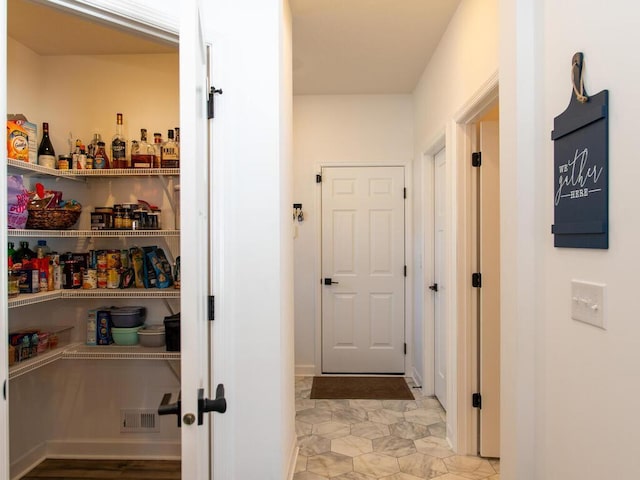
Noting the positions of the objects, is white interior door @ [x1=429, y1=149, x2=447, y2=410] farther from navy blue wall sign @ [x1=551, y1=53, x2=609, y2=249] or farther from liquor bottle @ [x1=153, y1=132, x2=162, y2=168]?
liquor bottle @ [x1=153, y1=132, x2=162, y2=168]

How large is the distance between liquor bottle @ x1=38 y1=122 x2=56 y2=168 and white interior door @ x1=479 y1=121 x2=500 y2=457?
258cm

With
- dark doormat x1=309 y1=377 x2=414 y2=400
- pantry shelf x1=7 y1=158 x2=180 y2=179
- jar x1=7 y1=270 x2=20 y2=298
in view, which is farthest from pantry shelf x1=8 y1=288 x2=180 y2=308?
dark doormat x1=309 y1=377 x2=414 y2=400

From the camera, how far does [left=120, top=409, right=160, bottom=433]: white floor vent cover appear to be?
2549 mm

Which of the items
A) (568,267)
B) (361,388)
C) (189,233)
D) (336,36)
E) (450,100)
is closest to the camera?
(189,233)

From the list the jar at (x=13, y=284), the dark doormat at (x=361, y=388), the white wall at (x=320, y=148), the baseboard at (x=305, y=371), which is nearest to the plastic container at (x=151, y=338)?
the jar at (x=13, y=284)

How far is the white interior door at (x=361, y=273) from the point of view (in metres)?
3.90

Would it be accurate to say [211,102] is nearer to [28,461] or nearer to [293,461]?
[293,461]

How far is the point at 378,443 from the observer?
263 cm

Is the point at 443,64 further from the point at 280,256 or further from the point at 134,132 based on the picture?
the point at 134,132

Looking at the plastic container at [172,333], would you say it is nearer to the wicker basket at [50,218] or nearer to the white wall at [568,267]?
the wicker basket at [50,218]

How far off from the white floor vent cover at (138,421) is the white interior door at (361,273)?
5.77 ft

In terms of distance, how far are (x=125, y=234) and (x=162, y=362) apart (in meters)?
0.86

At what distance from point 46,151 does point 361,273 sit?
2.70 meters

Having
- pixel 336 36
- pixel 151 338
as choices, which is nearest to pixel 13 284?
pixel 151 338
